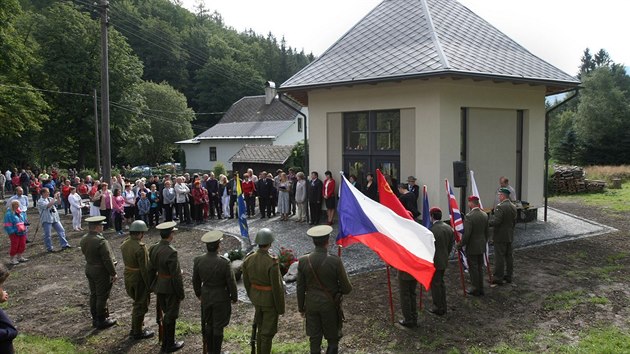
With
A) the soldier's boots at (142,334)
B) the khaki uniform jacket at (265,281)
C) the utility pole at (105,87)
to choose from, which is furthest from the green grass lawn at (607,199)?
the utility pole at (105,87)

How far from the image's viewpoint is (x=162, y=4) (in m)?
74.7

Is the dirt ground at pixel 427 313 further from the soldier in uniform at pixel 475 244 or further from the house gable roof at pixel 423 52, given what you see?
the house gable roof at pixel 423 52

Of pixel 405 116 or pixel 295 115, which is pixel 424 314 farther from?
pixel 295 115

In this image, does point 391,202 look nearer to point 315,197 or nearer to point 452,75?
point 452,75

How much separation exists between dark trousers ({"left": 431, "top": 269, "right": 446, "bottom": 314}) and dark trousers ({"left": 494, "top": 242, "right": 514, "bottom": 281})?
2102 mm

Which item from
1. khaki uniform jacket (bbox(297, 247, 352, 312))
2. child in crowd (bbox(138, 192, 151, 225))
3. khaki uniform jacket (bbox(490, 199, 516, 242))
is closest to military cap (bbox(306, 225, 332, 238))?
khaki uniform jacket (bbox(297, 247, 352, 312))

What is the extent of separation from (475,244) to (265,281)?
171 inches

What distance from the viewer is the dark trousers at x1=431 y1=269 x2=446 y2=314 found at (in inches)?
295

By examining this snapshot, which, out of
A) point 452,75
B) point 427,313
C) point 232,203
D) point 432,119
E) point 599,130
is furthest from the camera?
point 599,130

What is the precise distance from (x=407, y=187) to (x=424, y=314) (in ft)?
15.8

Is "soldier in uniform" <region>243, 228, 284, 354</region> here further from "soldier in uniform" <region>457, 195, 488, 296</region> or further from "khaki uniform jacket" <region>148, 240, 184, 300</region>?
"soldier in uniform" <region>457, 195, 488, 296</region>

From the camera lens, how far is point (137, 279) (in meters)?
7.24

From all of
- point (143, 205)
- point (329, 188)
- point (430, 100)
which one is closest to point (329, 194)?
point (329, 188)

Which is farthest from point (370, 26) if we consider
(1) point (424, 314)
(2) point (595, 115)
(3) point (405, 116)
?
(2) point (595, 115)
